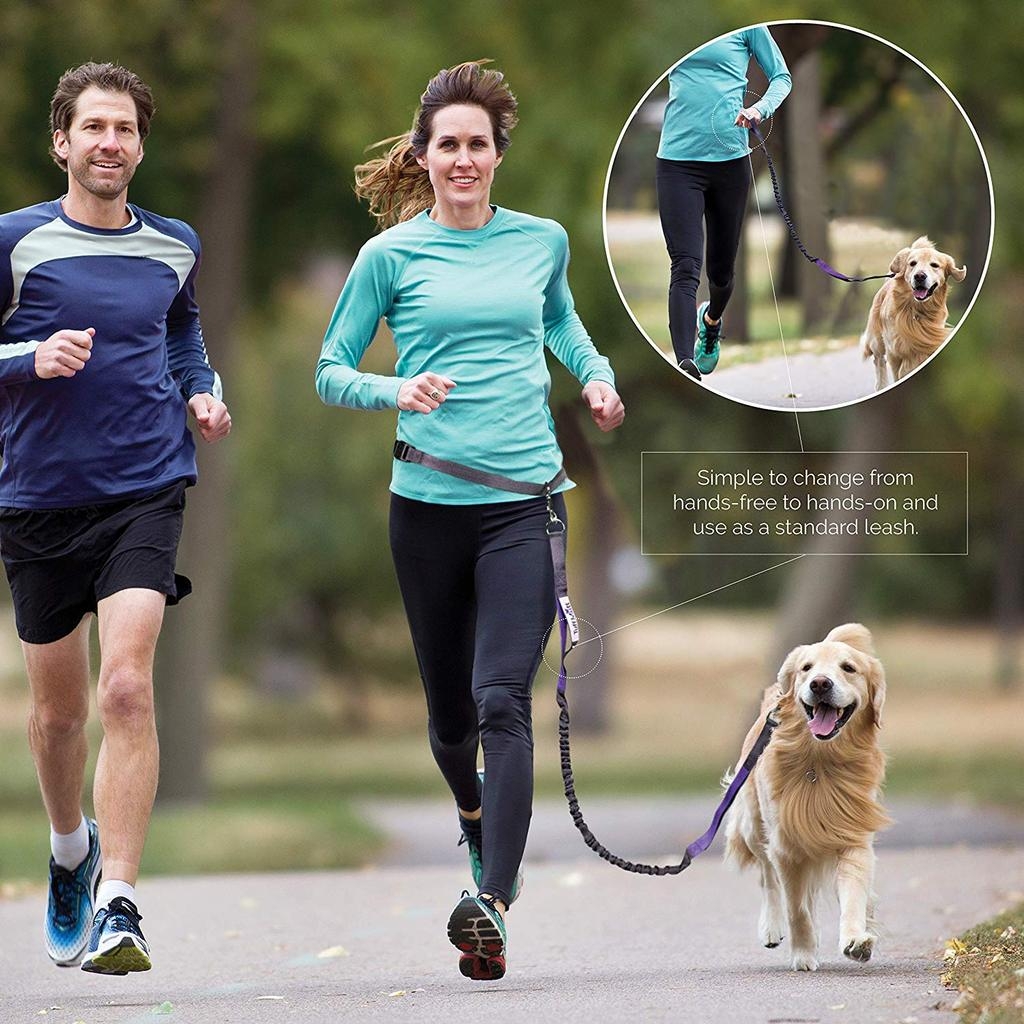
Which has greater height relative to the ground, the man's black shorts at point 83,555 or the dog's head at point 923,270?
the dog's head at point 923,270

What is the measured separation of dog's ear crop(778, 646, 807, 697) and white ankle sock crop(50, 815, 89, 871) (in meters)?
2.03

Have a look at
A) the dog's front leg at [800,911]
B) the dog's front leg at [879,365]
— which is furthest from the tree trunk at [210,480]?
the dog's front leg at [800,911]

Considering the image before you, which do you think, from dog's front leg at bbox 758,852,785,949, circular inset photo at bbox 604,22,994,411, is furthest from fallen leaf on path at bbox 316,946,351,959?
circular inset photo at bbox 604,22,994,411

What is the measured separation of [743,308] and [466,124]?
161 cm

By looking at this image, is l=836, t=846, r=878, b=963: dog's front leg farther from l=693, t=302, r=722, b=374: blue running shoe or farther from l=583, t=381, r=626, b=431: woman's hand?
l=693, t=302, r=722, b=374: blue running shoe

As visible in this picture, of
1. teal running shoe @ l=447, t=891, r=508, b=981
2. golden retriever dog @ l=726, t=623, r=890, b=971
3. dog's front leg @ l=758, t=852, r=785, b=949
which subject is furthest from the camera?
dog's front leg @ l=758, t=852, r=785, b=949

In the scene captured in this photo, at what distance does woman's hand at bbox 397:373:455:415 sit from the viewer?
518 centimetres

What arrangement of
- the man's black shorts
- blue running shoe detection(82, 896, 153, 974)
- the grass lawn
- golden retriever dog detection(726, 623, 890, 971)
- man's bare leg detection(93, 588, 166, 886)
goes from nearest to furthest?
the grass lawn, blue running shoe detection(82, 896, 153, 974), man's bare leg detection(93, 588, 166, 886), the man's black shorts, golden retriever dog detection(726, 623, 890, 971)

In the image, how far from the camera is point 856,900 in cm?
560

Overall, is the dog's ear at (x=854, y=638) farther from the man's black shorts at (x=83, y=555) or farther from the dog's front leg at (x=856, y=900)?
the man's black shorts at (x=83, y=555)

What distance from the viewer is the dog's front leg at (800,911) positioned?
5.75 m

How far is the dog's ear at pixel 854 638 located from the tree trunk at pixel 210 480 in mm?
7521

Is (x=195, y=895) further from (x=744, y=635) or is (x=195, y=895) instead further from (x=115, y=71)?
(x=744, y=635)

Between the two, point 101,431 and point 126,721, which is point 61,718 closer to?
point 126,721
